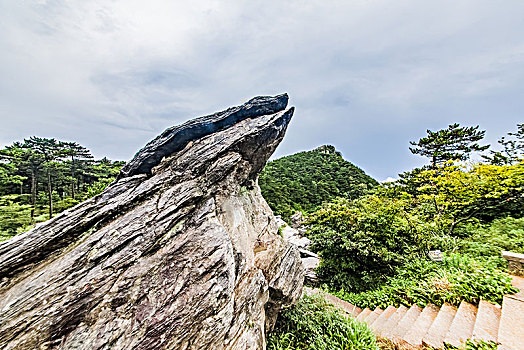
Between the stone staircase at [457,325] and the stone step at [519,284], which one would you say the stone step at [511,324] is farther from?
the stone step at [519,284]

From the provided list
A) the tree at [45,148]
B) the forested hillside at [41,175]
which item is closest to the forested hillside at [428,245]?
the forested hillside at [41,175]

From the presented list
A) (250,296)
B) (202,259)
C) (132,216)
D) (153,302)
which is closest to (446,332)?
(250,296)

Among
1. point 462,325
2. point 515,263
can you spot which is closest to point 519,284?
point 515,263

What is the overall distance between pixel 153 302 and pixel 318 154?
147ft

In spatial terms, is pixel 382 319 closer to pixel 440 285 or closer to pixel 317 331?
pixel 440 285

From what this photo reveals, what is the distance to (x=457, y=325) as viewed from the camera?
437cm

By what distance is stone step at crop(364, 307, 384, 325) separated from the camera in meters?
6.01

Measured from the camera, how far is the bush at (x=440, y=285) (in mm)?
5062

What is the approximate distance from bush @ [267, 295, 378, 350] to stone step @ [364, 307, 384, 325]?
0.99 m

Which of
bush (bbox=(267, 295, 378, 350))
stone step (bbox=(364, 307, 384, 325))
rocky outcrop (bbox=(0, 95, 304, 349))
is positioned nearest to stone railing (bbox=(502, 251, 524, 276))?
stone step (bbox=(364, 307, 384, 325))

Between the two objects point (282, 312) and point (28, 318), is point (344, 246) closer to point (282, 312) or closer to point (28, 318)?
point (282, 312)

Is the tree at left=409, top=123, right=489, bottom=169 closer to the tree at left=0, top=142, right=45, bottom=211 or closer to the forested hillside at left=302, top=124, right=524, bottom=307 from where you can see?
the forested hillside at left=302, top=124, right=524, bottom=307

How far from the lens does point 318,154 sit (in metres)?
45.0

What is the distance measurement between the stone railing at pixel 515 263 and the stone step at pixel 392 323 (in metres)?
3.07
